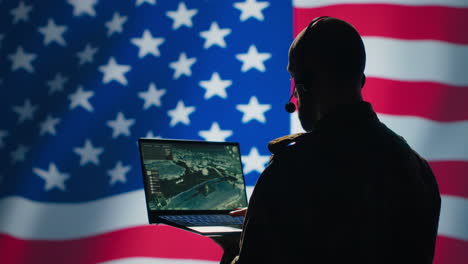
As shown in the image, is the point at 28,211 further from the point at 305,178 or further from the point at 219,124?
the point at 305,178

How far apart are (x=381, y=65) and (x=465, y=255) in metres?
0.94

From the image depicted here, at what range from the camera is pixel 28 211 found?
9.16ft

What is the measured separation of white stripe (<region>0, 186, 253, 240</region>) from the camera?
2.64 metres

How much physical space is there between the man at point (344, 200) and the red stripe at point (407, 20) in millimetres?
1594

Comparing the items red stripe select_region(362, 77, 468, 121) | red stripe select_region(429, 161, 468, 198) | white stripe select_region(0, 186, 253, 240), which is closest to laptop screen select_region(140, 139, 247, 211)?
white stripe select_region(0, 186, 253, 240)

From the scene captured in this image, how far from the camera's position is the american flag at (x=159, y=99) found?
8.10 ft

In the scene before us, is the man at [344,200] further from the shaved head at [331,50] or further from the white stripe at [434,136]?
the white stripe at [434,136]

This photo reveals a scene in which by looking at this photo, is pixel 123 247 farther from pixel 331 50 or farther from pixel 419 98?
pixel 331 50

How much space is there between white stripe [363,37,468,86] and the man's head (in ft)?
4.75

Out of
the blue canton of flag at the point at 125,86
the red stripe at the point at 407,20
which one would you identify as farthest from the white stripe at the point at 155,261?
the red stripe at the point at 407,20

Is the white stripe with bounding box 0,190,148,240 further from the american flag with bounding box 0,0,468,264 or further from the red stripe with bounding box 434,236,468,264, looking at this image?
the red stripe with bounding box 434,236,468,264

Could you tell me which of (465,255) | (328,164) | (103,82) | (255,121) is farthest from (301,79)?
(103,82)

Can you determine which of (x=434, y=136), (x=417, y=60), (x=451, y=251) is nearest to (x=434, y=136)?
(x=434, y=136)

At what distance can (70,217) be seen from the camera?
274 cm
